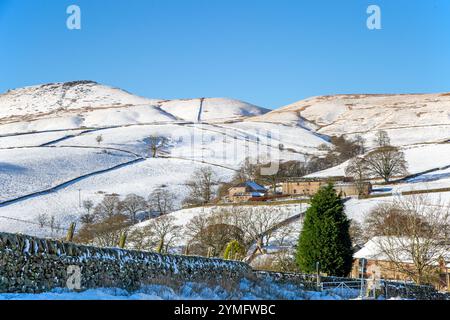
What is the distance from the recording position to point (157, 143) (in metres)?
133

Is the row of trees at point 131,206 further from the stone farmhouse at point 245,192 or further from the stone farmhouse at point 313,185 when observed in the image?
the stone farmhouse at point 313,185

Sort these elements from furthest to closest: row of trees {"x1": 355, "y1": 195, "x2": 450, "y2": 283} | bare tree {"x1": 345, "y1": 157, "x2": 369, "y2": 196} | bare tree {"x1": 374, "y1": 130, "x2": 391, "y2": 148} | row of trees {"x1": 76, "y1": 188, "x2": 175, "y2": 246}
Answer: bare tree {"x1": 374, "y1": 130, "x2": 391, "y2": 148}, bare tree {"x1": 345, "y1": 157, "x2": 369, "y2": 196}, row of trees {"x1": 76, "y1": 188, "x2": 175, "y2": 246}, row of trees {"x1": 355, "y1": 195, "x2": 450, "y2": 283}

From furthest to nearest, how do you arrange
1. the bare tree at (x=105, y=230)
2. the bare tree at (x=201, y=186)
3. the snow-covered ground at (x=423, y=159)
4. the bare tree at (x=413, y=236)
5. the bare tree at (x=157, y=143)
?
the bare tree at (x=157, y=143) → the snow-covered ground at (x=423, y=159) → the bare tree at (x=201, y=186) → the bare tree at (x=105, y=230) → the bare tree at (x=413, y=236)

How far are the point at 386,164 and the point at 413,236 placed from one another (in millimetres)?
65579

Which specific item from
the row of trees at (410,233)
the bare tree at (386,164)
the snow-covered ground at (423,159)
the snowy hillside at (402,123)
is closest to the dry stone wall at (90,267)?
the row of trees at (410,233)

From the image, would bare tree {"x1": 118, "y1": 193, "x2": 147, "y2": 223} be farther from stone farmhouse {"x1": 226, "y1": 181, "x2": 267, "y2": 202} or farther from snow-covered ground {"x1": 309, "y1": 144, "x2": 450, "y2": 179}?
snow-covered ground {"x1": 309, "y1": 144, "x2": 450, "y2": 179}

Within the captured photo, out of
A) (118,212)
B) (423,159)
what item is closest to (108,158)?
(118,212)

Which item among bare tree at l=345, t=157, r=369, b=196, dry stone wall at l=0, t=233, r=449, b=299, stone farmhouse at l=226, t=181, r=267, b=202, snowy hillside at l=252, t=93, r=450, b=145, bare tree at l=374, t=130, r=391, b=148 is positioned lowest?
dry stone wall at l=0, t=233, r=449, b=299

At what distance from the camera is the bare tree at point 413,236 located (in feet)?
135

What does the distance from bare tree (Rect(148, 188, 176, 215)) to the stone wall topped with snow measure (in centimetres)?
6931

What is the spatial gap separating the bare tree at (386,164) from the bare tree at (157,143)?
40.0m

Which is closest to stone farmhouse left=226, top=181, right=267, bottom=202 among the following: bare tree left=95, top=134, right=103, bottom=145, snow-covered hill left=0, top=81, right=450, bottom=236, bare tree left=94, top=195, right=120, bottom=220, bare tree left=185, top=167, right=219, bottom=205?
bare tree left=185, top=167, right=219, bottom=205

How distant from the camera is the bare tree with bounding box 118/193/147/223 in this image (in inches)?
3282

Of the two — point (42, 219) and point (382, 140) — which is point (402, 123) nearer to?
point (382, 140)
